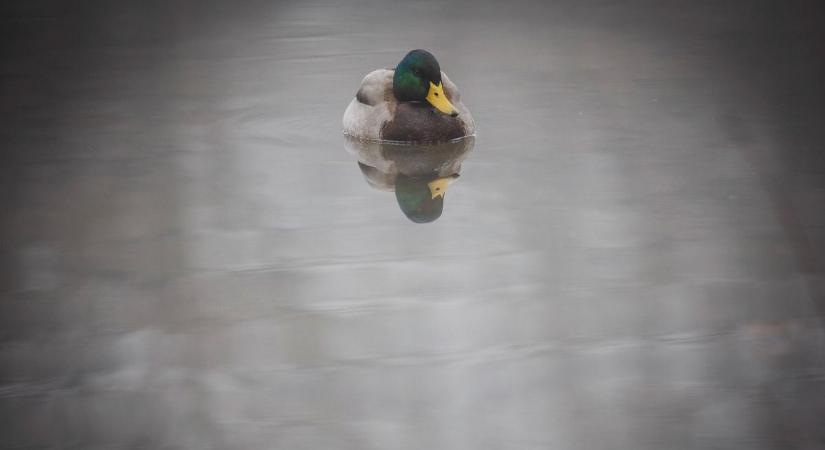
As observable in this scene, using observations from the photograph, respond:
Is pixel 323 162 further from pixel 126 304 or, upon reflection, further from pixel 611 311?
pixel 611 311

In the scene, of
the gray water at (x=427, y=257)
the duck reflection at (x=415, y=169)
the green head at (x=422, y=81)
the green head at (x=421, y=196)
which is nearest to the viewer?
the gray water at (x=427, y=257)

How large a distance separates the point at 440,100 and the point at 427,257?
1291 millimetres

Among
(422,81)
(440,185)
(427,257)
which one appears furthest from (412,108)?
(427,257)

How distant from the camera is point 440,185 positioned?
4.26m

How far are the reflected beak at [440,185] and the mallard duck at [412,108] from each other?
0.44m

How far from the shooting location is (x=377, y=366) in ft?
9.46

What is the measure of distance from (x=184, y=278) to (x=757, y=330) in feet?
5.26

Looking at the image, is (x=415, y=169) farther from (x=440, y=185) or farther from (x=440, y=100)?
(x=440, y=100)

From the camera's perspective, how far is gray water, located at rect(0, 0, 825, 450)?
2.66m

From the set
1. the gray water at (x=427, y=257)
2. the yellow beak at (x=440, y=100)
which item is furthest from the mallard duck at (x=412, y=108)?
the gray water at (x=427, y=257)

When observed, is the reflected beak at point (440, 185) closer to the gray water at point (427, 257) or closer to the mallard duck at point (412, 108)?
the gray water at point (427, 257)

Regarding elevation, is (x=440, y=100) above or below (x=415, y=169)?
above

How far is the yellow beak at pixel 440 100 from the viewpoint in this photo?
4.71m

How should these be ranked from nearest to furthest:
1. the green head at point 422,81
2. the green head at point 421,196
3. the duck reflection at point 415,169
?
the green head at point 421,196
the duck reflection at point 415,169
the green head at point 422,81
